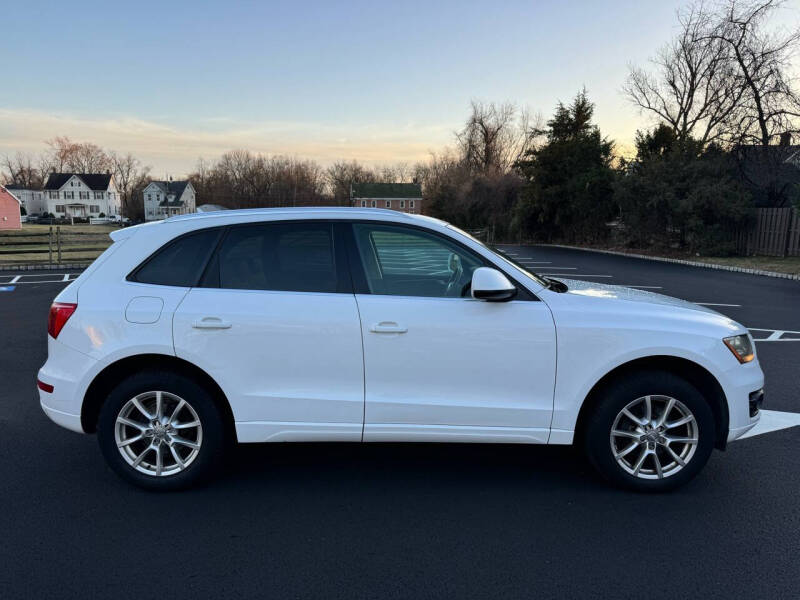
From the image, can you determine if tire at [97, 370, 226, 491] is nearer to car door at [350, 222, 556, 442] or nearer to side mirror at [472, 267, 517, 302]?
car door at [350, 222, 556, 442]

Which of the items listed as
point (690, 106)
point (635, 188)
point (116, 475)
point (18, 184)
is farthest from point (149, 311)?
point (18, 184)

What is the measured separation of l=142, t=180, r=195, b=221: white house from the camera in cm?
10356

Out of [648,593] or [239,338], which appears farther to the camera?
[239,338]

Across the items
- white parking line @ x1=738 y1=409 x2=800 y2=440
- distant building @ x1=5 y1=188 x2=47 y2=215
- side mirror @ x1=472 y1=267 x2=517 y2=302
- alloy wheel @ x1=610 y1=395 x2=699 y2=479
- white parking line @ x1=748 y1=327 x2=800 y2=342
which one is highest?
distant building @ x1=5 y1=188 x2=47 y2=215

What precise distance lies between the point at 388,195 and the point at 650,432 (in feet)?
281

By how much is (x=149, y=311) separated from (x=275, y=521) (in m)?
1.49

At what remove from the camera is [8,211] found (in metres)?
62.9

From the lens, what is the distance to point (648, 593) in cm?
269

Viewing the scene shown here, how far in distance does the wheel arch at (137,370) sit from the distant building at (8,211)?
71393 mm

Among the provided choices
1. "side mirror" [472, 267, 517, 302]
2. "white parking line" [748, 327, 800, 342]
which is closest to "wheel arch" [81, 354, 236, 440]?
"side mirror" [472, 267, 517, 302]

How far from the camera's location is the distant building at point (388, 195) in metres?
87.1

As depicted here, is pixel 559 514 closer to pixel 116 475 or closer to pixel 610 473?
pixel 610 473

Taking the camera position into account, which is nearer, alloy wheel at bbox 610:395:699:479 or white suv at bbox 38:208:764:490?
white suv at bbox 38:208:764:490

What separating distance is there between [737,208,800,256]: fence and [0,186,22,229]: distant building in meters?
68.9
